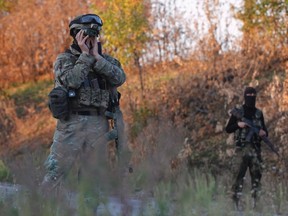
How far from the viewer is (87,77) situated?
16.4ft

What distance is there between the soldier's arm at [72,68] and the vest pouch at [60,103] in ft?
0.20

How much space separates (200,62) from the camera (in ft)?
A: 51.4

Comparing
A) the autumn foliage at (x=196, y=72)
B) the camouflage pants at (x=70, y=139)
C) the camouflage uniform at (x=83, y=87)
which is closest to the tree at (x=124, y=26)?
the autumn foliage at (x=196, y=72)

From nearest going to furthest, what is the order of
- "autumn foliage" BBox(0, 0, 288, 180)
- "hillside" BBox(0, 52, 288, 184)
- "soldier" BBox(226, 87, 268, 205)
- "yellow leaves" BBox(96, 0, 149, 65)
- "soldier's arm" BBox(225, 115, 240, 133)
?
"soldier" BBox(226, 87, 268, 205), "soldier's arm" BBox(225, 115, 240, 133), "hillside" BBox(0, 52, 288, 184), "autumn foliage" BBox(0, 0, 288, 180), "yellow leaves" BBox(96, 0, 149, 65)

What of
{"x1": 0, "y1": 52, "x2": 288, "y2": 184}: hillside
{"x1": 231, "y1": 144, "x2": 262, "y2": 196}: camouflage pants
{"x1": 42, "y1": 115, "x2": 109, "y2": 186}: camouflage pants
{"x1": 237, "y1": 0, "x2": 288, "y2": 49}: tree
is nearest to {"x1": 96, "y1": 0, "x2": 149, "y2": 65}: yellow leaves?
{"x1": 0, "y1": 52, "x2": 288, "y2": 184}: hillside

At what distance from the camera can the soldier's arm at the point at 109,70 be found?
4.85 m

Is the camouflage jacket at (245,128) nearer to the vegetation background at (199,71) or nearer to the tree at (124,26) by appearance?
the vegetation background at (199,71)

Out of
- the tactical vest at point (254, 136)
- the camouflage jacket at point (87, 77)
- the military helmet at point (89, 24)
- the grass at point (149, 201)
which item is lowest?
the tactical vest at point (254, 136)

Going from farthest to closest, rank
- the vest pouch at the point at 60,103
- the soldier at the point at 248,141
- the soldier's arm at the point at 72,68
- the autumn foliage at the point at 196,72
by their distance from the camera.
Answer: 1. the autumn foliage at the point at 196,72
2. the soldier at the point at 248,141
3. the vest pouch at the point at 60,103
4. the soldier's arm at the point at 72,68

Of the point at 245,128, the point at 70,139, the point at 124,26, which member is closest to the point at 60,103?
the point at 70,139

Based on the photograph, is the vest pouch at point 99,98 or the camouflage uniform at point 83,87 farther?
the vest pouch at point 99,98

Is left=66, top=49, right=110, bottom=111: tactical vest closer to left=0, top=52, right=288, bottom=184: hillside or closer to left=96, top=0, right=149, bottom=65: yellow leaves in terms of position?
left=0, top=52, right=288, bottom=184: hillside

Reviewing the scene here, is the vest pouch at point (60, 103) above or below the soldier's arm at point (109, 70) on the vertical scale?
below

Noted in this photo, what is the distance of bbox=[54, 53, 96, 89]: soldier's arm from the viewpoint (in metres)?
4.79
